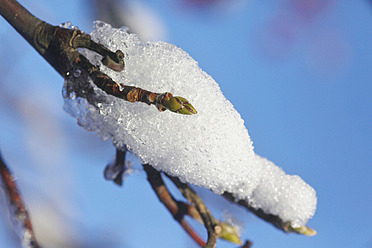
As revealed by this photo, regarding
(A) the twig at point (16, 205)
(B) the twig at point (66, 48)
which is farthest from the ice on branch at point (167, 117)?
(A) the twig at point (16, 205)

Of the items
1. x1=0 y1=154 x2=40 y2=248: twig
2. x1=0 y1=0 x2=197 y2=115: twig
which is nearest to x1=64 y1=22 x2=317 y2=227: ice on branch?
x1=0 y1=0 x2=197 y2=115: twig

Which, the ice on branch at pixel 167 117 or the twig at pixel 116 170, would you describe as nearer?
the ice on branch at pixel 167 117

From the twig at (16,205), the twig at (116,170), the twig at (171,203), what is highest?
the twig at (116,170)

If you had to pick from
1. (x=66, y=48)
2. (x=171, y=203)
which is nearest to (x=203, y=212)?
(x=171, y=203)

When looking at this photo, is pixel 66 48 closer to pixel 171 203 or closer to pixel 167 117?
pixel 167 117

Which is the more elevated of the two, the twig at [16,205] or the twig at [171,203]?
the twig at [171,203]

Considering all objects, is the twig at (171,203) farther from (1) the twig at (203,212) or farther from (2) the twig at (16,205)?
(2) the twig at (16,205)
